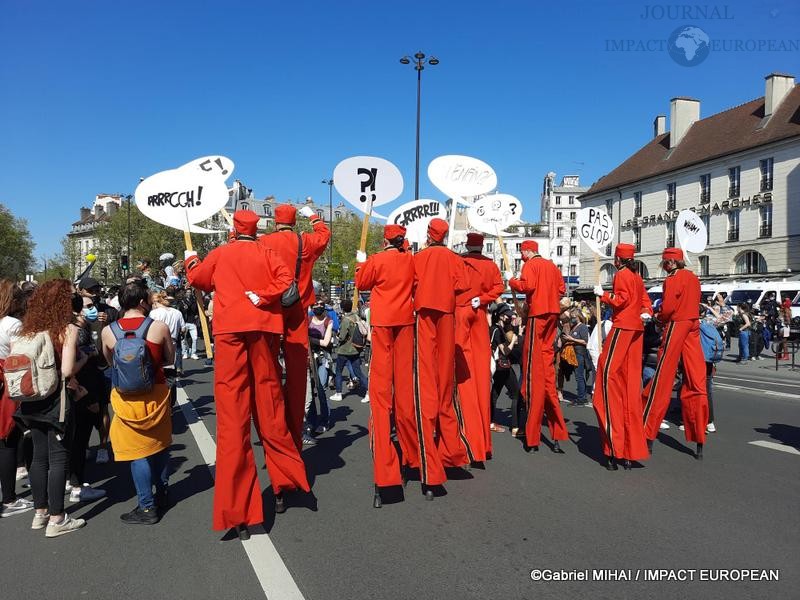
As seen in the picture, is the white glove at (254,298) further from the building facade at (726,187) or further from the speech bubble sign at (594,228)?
the building facade at (726,187)

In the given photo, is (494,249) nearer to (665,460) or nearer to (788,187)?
(788,187)

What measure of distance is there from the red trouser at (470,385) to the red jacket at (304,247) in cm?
143

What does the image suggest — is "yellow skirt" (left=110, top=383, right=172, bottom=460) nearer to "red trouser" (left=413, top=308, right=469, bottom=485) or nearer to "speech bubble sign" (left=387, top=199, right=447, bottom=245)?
"red trouser" (left=413, top=308, right=469, bottom=485)

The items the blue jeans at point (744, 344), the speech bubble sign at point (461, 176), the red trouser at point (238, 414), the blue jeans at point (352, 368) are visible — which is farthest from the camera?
the blue jeans at point (744, 344)

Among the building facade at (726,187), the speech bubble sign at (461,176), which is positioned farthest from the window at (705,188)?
the speech bubble sign at (461,176)

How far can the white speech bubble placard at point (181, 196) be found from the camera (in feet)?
20.7

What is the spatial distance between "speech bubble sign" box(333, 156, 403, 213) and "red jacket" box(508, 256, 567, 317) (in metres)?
1.60

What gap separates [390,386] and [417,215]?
4.23 metres

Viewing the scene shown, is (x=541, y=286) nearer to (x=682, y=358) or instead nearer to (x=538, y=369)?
(x=538, y=369)

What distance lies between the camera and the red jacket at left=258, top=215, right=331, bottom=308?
4.98 m

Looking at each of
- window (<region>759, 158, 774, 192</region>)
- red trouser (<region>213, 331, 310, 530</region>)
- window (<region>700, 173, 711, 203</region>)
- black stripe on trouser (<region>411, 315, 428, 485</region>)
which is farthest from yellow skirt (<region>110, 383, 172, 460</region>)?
window (<region>700, 173, 711, 203</region>)

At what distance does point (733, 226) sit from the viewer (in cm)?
4369

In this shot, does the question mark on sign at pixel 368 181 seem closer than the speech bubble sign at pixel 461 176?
Yes

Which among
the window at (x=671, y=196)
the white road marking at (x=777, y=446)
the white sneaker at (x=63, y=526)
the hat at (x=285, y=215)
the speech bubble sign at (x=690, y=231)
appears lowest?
the white road marking at (x=777, y=446)
